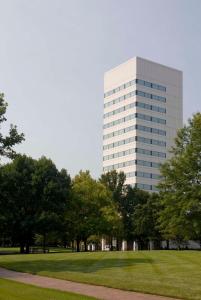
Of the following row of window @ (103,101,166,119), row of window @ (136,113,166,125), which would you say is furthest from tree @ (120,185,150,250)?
row of window @ (103,101,166,119)

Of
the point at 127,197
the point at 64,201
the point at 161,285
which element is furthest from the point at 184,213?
the point at 127,197

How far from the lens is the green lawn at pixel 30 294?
1720 cm

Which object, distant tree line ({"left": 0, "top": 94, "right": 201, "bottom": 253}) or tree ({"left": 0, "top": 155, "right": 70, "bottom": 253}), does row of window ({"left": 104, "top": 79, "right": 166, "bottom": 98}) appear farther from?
tree ({"left": 0, "top": 155, "right": 70, "bottom": 253})

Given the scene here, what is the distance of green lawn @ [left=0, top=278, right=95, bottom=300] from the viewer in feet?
56.4

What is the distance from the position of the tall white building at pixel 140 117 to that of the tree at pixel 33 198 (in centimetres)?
7908

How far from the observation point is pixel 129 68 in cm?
16075

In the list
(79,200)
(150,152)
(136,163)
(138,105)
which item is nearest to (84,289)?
(79,200)

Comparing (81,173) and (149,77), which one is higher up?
(149,77)

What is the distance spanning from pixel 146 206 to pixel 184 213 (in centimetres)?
4294

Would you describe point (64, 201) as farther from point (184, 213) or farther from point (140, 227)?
point (140, 227)

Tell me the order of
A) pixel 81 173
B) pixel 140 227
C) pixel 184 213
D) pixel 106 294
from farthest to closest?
pixel 140 227 → pixel 81 173 → pixel 184 213 → pixel 106 294

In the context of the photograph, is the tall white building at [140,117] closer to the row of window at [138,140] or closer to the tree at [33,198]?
the row of window at [138,140]

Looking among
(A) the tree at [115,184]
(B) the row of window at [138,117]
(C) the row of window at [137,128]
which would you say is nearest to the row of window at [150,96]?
(B) the row of window at [138,117]

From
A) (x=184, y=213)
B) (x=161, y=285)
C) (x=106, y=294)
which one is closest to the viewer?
(x=106, y=294)
